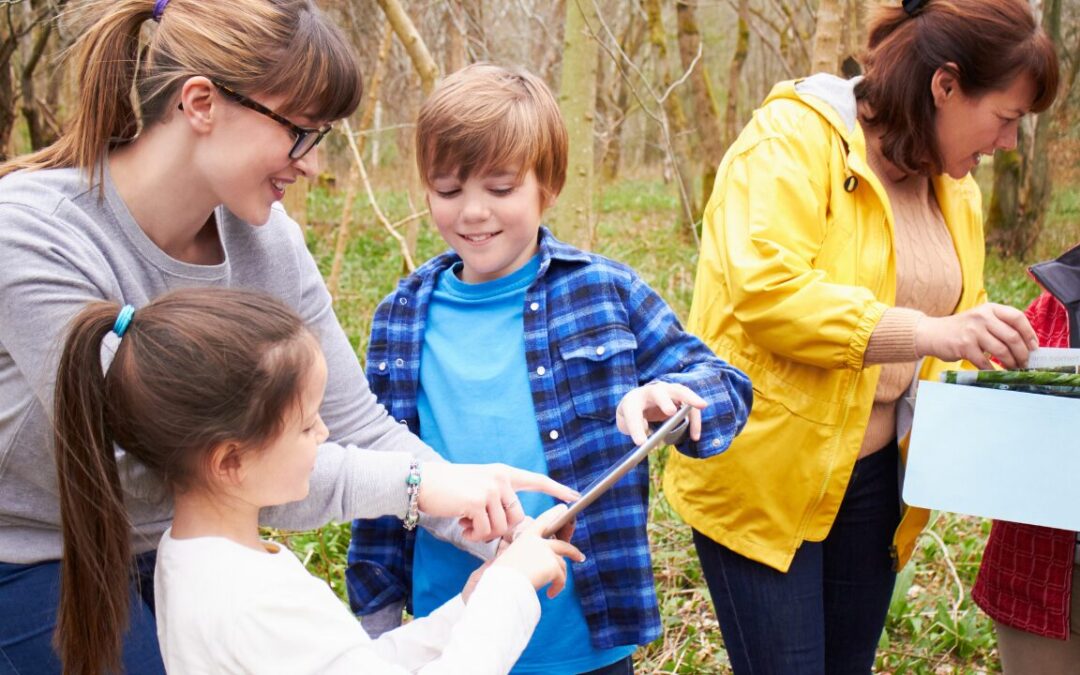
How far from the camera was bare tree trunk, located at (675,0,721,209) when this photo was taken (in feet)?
35.2

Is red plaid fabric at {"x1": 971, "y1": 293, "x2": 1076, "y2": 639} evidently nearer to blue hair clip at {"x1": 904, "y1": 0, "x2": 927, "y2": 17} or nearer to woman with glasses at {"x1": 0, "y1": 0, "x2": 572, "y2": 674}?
blue hair clip at {"x1": 904, "y1": 0, "x2": 927, "y2": 17}

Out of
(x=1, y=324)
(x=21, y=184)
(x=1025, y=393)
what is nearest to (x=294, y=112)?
(x=21, y=184)

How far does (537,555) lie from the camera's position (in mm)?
1526

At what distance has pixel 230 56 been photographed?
167 centimetres

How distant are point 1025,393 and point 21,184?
5.90ft

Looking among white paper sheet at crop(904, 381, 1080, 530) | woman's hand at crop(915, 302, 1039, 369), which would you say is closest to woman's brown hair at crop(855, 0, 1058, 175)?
woman's hand at crop(915, 302, 1039, 369)

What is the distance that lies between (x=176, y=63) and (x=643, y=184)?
19878 millimetres

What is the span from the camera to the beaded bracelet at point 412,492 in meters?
1.74

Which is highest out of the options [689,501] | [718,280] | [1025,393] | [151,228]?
[151,228]

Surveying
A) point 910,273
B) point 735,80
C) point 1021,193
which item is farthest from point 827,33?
point 735,80

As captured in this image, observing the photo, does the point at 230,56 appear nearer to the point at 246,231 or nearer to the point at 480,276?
the point at 246,231

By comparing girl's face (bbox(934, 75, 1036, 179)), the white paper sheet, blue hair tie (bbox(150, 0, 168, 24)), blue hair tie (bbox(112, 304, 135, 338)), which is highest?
blue hair tie (bbox(150, 0, 168, 24))

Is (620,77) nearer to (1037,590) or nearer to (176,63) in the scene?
(1037,590)

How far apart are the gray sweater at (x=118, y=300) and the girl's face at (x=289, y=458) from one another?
0.19 meters
